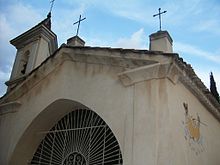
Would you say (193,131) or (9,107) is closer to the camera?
(193,131)

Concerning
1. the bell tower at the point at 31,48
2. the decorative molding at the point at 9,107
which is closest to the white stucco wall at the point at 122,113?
the decorative molding at the point at 9,107

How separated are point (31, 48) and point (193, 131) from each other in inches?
273

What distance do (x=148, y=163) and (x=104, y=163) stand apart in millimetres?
1550

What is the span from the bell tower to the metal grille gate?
3.26 m

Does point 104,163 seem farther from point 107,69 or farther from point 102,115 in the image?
point 107,69

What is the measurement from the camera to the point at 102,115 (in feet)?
22.2

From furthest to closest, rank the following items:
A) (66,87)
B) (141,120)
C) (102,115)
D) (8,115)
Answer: (8,115), (66,87), (102,115), (141,120)

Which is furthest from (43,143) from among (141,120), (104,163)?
(141,120)

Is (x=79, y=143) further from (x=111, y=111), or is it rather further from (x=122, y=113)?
(x=122, y=113)

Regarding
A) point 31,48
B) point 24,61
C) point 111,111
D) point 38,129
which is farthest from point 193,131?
point 24,61

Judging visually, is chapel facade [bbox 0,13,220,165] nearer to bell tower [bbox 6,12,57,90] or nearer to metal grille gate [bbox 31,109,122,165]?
metal grille gate [bbox 31,109,122,165]

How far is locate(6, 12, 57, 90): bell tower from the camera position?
11.0 metres

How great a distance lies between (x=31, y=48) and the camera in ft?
37.5

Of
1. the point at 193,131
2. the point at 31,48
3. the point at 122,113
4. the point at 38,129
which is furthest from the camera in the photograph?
the point at 31,48
